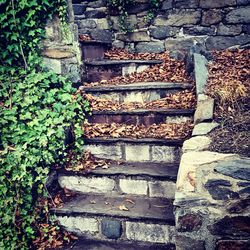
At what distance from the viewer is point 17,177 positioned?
2857 mm

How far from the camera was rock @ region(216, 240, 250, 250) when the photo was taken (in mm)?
1856

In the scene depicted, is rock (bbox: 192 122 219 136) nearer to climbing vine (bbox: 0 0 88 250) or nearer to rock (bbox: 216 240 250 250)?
rock (bbox: 216 240 250 250)

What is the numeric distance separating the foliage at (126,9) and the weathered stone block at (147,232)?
4.36 meters

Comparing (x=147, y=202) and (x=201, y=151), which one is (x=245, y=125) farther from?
(x=147, y=202)

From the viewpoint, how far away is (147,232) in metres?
2.80

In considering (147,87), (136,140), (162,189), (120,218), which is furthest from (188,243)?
(147,87)

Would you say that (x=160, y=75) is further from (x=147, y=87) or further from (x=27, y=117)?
(x=27, y=117)

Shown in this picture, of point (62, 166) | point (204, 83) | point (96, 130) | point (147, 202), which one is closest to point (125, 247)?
point (147, 202)

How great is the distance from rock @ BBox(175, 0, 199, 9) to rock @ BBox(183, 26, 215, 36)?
16.1 inches

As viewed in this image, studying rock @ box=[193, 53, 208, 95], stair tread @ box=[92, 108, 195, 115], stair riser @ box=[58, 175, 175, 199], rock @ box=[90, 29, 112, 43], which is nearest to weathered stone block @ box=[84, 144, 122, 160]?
stair riser @ box=[58, 175, 175, 199]

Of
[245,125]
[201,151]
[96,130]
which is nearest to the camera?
[201,151]

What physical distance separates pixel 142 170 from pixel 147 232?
26.5 inches

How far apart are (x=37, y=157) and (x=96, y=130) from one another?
36.2 inches

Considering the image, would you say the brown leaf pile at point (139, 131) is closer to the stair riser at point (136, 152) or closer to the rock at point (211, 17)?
the stair riser at point (136, 152)
